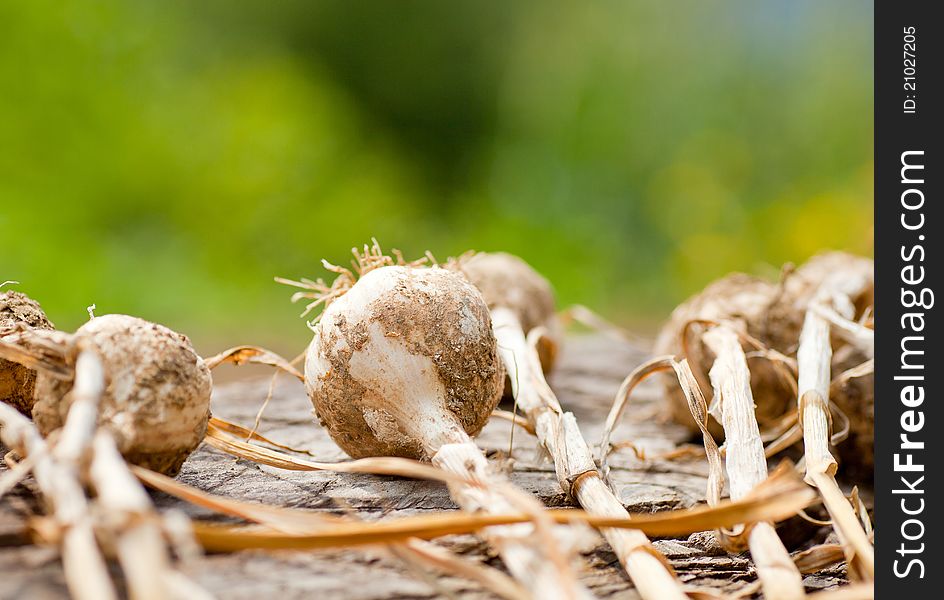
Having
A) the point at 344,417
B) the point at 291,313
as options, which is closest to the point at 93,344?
the point at 344,417

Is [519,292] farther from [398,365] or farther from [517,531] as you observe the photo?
[517,531]

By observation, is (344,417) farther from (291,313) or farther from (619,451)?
(291,313)

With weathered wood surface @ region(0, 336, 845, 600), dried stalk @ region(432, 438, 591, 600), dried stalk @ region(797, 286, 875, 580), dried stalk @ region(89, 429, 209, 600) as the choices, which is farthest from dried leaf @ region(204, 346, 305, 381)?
dried stalk @ region(797, 286, 875, 580)

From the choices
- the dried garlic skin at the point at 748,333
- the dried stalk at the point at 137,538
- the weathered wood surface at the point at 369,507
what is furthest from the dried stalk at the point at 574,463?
the dried stalk at the point at 137,538

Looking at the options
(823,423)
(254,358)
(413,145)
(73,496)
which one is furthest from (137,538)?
(413,145)

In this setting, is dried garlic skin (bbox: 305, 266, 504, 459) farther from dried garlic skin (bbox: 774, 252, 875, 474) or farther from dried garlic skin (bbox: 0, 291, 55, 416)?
dried garlic skin (bbox: 774, 252, 875, 474)
